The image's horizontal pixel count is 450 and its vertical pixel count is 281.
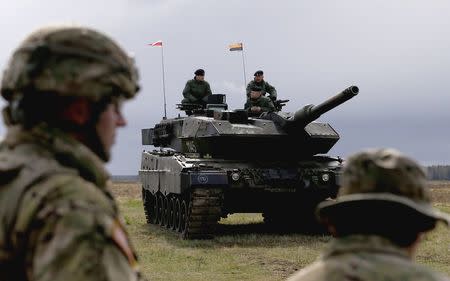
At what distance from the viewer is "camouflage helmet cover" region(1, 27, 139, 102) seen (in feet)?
7.00

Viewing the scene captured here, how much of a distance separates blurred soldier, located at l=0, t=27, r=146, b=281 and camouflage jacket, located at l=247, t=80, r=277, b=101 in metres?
15.9

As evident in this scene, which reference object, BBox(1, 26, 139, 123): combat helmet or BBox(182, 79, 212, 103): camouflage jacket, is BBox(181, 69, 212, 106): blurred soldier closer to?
BBox(182, 79, 212, 103): camouflage jacket

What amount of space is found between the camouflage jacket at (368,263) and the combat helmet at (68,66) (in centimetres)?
84

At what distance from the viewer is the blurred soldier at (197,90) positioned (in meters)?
18.8

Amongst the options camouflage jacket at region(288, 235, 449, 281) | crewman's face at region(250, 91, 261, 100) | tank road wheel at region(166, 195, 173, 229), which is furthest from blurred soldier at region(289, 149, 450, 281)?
tank road wheel at region(166, 195, 173, 229)

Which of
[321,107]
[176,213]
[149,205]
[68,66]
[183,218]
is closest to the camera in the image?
[68,66]

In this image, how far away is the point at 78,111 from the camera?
218 centimetres

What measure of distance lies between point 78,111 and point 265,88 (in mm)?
16295

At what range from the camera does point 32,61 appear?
216 cm

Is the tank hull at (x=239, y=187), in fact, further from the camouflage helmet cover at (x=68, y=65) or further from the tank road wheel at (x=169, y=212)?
the camouflage helmet cover at (x=68, y=65)

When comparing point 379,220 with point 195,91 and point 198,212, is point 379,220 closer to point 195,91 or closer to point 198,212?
point 198,212

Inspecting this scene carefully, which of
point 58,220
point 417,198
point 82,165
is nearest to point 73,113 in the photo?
point 82,165

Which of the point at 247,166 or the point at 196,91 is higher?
the point at 196,91

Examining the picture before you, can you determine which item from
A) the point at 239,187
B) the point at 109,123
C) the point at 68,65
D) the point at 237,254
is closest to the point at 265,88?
the point at 239,187
